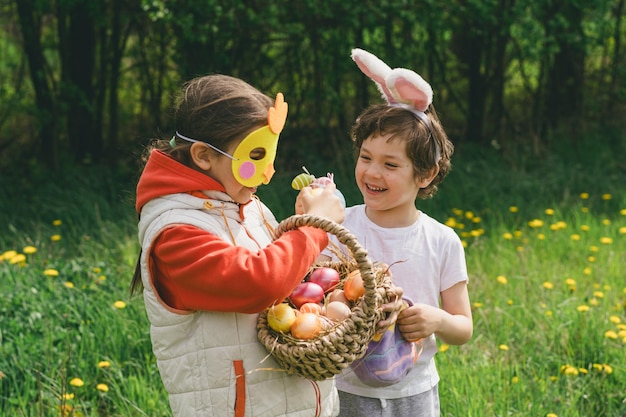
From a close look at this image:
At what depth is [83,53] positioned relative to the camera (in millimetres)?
6656

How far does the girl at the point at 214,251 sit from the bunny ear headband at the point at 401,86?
41cm

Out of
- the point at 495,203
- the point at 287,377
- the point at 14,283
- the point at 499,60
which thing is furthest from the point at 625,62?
the point at 287,377

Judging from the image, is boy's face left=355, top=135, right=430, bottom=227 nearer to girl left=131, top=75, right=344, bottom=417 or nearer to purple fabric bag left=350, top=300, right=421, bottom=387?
girl left=131, top=75, right=344, bottom=417

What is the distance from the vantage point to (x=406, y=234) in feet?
7.66

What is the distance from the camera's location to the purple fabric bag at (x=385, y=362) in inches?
82.0

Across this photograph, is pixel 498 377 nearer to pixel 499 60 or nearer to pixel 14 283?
pixel 14 283

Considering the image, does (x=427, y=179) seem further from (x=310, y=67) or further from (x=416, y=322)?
(x=310, y=67)

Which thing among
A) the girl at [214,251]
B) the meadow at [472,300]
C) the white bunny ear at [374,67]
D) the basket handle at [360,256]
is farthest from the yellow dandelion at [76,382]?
the white bunny ear at [374,67]

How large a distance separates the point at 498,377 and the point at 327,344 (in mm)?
1526

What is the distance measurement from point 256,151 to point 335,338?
1.74 ft

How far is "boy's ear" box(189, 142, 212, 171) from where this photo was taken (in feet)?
6.51

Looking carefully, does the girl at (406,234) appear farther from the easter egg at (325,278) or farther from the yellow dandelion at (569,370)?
the yellow dandelion at (569,370)

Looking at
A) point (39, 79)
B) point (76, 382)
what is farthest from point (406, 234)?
point (39, 79)

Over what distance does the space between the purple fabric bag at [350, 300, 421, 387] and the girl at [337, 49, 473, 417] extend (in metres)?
0.15
